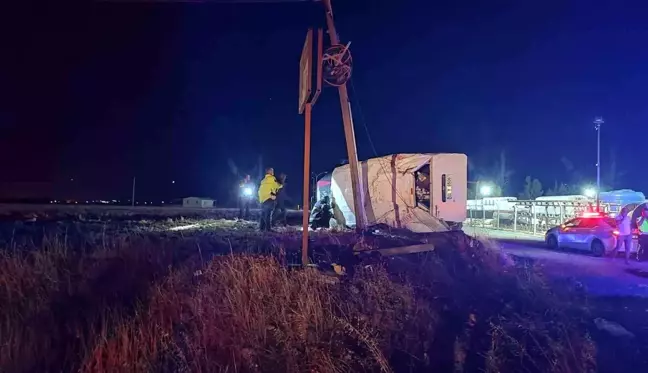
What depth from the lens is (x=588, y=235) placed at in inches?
755

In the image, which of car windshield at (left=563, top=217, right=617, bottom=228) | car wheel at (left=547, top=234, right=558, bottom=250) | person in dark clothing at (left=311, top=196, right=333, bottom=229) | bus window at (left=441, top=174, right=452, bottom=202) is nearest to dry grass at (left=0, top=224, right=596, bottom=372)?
bus window at (left=441, top=174, right=452, bottom=202)

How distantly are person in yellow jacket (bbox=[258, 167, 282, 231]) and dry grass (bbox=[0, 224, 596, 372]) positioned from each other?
242 inches

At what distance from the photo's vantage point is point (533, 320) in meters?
6.64

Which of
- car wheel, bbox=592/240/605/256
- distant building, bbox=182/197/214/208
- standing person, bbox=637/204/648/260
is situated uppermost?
distant building, bbox=182/197/214/208

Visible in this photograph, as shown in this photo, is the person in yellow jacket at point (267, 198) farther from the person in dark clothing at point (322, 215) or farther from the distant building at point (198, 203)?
the distant building at point (198, 203)

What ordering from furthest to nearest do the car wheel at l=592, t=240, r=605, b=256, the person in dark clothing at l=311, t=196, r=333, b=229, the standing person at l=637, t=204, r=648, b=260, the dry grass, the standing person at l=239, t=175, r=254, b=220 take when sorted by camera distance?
the standing person at l=239, t=175, r=254, b=220, the person in dark clothing at l=311, t=196, r=333, b=229, the car wheel at l=592, t=240, r=605, b=256, the standing person at l=637, t=204, r=648, b=260, the dry grass

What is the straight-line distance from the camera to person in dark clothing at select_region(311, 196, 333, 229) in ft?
61.0

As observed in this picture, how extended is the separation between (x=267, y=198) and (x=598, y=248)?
11960mm

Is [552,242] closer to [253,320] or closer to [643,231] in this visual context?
[643,231]

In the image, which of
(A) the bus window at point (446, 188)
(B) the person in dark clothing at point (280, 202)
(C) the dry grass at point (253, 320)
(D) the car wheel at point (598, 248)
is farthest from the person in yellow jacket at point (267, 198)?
(D) the car wheel at point (598, 248)

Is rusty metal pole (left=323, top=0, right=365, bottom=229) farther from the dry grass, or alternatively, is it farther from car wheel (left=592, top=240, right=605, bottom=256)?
car wheel (left=592, top=240, right=605, bottom=256)

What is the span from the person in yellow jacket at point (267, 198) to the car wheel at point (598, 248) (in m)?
11.6

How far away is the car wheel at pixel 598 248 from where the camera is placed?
18422mm

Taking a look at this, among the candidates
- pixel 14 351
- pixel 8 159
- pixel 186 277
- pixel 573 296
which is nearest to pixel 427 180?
pixel 573 296
